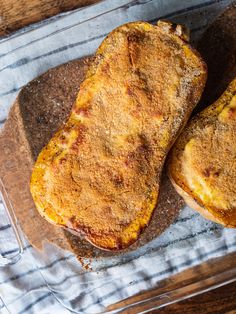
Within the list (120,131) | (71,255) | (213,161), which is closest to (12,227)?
(71,255)

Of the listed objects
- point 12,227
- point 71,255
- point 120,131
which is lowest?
point 71,255

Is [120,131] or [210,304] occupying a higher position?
[120,131]

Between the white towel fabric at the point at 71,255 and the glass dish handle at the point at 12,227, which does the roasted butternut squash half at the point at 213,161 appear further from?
the glass dish handle at the point at 12,227

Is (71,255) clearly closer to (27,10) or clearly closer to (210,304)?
(210,304)

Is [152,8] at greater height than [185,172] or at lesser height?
greater

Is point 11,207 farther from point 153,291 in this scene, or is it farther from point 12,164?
point 153,291

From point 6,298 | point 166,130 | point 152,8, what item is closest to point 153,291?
point 6,298
